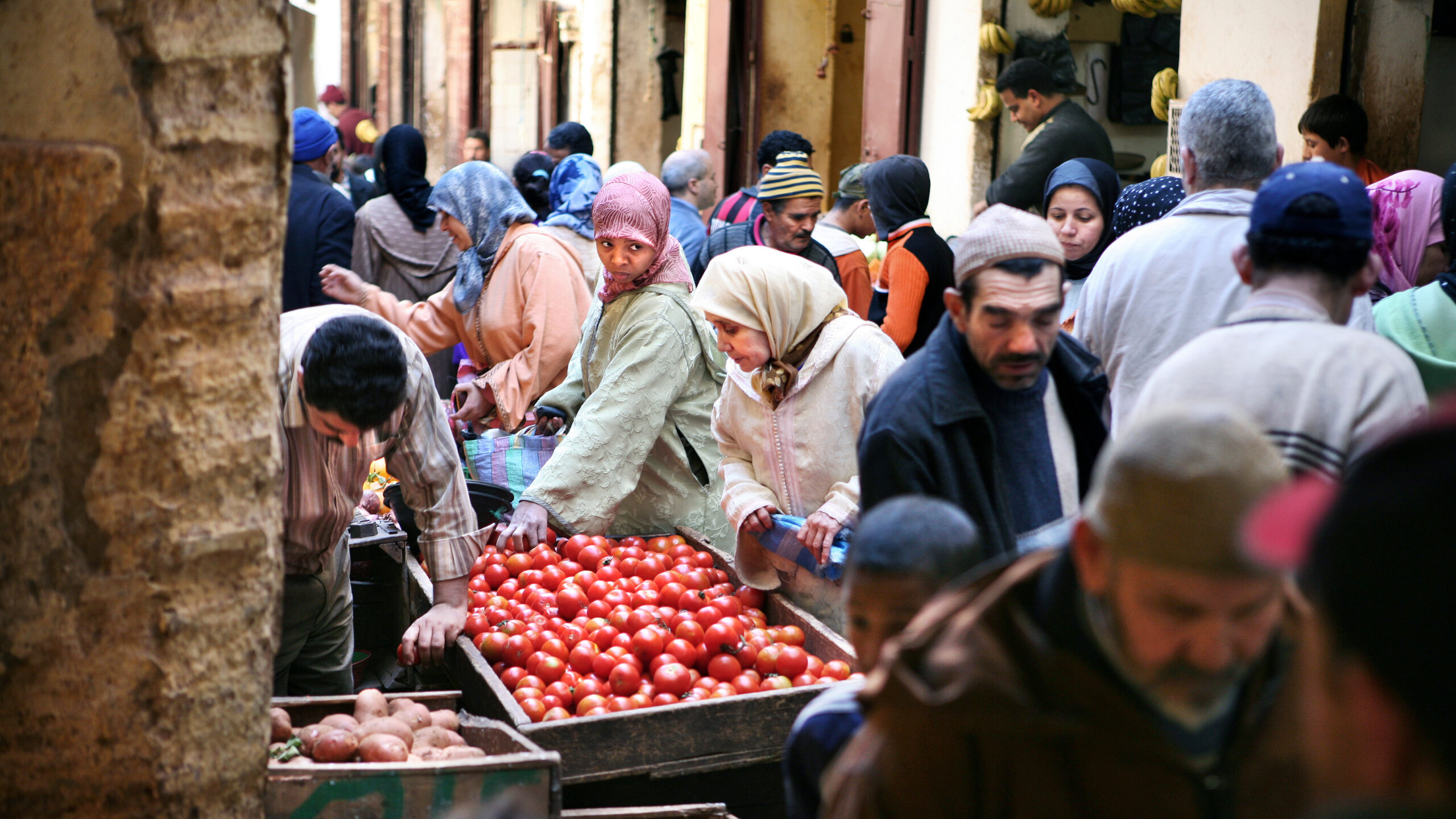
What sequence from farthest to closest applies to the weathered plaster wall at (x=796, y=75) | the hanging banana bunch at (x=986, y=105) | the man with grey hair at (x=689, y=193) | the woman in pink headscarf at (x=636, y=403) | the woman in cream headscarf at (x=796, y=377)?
the weathered plaster wall at (x=796, y=75) → the hanging banana bunch at (x=986, y=105) → the man with grey hair at (x=689, y=193) → the woman in pink headscarf at (x=636, y=403) → the woman in cream headscarf at (x=796, y=377)

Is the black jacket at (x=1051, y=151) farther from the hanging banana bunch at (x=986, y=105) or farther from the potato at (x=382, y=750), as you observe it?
the potato at (x=382, y=750)

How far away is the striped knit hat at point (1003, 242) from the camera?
239 centimetres

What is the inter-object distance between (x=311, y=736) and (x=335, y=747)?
0.12 metres

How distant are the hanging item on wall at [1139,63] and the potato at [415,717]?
6443 millimetres

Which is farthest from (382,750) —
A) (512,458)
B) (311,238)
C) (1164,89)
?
(1164,89)

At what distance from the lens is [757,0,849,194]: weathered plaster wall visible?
10.8m

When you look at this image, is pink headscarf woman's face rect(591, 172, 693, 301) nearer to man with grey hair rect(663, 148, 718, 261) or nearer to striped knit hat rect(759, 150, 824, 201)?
striped knit hat rect(759, 150, 824, 201)

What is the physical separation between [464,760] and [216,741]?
510 mm

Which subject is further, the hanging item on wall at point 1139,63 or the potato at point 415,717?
the hanging item on wall at point 1139,63

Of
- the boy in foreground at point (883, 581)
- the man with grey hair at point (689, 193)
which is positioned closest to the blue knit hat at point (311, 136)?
the man with grey hair at point (689, 193)

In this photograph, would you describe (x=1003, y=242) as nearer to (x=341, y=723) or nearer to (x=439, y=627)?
(x=341, y=723)

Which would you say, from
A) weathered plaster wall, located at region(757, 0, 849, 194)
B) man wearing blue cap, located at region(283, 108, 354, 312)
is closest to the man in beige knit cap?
man wearing blue cap, located at region(283, 108, 354, 312)

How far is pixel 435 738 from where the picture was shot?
2961 mm

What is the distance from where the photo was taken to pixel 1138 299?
10.3ft
